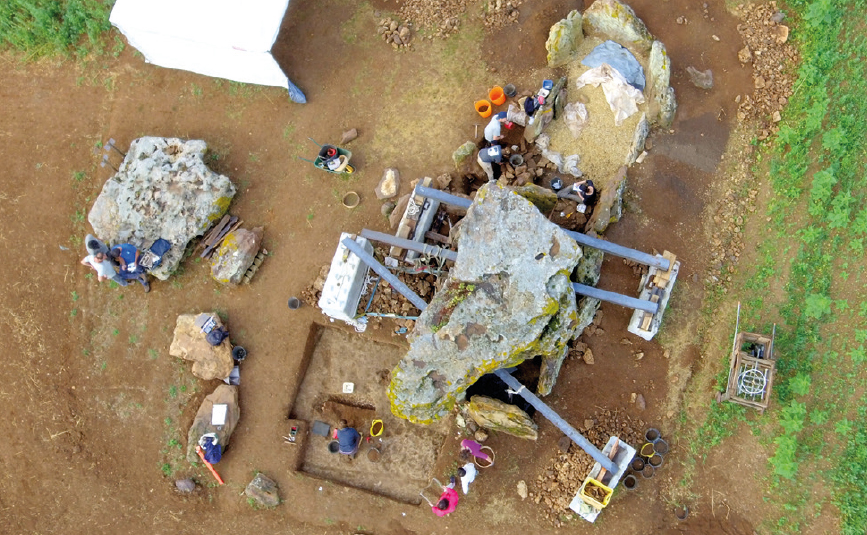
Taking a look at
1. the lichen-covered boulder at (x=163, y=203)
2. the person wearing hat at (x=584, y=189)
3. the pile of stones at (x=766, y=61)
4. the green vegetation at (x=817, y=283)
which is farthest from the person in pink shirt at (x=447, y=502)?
the pile of stones at (x=766, y=61)

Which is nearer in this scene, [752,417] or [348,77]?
[752,417]

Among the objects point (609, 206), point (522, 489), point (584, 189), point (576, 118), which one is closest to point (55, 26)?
point (576, 118)

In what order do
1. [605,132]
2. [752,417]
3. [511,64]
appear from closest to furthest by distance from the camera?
[752,417] → [605,132] → [511,64]

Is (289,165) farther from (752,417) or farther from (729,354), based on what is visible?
(752,417)

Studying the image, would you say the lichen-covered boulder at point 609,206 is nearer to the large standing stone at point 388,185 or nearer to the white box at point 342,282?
the large standing stone at point 388,185

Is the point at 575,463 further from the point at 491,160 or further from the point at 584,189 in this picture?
the point at 491,160

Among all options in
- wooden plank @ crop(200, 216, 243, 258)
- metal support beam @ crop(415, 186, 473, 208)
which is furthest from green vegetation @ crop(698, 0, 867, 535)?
wooden plank @ crop(200, 216, 243, 258)

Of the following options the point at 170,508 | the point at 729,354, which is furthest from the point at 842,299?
the point at 170,508
